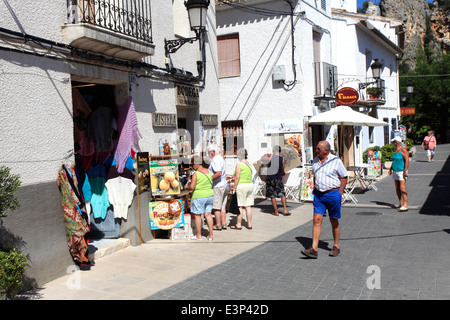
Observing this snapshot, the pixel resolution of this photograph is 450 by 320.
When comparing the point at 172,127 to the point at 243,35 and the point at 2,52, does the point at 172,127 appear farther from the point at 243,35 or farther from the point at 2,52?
the point at 243,35

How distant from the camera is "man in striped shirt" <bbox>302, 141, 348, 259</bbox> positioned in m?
6.55

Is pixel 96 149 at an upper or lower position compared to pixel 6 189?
upper

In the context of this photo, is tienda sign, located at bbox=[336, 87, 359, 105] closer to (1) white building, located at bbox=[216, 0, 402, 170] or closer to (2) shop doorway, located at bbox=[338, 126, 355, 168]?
(1) white building, located at bbox=[216, 0, 402, 170]

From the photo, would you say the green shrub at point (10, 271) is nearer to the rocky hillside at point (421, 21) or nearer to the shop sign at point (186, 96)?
the shop sign at point (186, 96)

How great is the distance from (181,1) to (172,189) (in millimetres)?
4030

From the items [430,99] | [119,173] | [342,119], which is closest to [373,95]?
[342,119]

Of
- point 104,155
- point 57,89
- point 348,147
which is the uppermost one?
point 57,89

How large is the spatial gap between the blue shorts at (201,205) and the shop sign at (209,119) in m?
2.38

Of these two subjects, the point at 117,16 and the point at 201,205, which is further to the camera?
the point at 201,205

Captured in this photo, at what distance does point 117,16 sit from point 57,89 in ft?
6.48

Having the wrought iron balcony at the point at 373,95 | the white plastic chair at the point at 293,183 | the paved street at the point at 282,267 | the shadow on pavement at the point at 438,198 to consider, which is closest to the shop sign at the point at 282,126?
the white plastic chair at the point at 293,183

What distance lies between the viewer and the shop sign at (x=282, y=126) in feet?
44.0

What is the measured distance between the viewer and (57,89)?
5996 mm

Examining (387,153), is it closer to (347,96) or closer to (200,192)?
(347,96)
